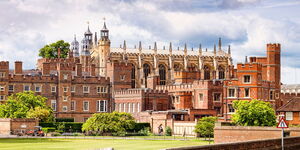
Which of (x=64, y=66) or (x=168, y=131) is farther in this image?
(x=64, y=66)

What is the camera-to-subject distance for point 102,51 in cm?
11981

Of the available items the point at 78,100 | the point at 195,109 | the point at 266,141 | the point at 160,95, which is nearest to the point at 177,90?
the point at 160,95

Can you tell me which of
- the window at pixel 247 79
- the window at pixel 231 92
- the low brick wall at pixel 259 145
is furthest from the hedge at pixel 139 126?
the low brick wall at pixel 259 145

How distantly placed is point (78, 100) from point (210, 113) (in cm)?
A: 2289

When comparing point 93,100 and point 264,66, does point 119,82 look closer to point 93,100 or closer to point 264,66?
point 93,100

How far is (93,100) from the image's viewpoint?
3804 inches

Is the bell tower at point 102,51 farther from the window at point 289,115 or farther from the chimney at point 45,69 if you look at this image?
the window at point 289,115

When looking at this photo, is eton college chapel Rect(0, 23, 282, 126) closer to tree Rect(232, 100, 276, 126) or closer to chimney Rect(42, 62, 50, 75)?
chimney Rect(42, 62, 50, 75)

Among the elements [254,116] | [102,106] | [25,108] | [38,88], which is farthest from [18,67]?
[254,116]

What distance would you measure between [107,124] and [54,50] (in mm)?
58380

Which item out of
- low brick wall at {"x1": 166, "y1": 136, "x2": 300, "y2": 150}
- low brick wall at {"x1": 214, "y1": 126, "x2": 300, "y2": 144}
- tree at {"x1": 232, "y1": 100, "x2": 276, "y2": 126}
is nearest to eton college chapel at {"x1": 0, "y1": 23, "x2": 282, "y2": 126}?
tree at {"x1": 232, "y1": 100, "x2": 276, "y2": 126}

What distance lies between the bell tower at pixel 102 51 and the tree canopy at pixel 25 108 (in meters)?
33.4

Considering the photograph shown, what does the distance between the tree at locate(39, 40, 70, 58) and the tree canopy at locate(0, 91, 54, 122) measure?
4516cm

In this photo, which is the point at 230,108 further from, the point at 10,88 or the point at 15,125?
the point at 10,88
